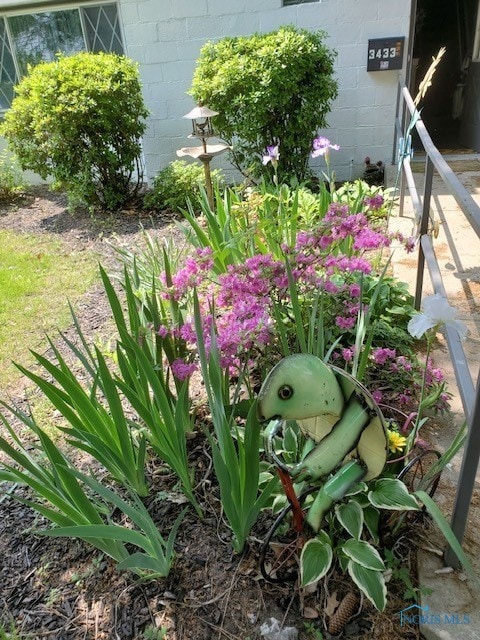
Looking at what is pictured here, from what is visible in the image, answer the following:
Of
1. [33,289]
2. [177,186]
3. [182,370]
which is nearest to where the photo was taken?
[182,370]

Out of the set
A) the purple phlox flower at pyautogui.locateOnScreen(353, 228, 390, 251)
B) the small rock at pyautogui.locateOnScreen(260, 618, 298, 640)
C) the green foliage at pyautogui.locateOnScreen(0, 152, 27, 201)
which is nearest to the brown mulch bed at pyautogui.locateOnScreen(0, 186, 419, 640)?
the small rock at pyautogui.locateOnScreen(260, 618, 298, 640)

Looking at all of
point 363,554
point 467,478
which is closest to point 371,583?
point 363,554

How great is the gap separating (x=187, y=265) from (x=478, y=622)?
4.41ft

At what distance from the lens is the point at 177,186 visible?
5.14 meters

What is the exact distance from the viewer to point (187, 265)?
1.79 m

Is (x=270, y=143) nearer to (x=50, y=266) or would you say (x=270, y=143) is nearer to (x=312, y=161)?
(x=312, y=161)

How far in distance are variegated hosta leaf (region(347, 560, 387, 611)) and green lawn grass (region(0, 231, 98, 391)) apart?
203cm

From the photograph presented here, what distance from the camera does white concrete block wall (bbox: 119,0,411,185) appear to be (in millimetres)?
5090

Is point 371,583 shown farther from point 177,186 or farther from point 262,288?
point 177,186

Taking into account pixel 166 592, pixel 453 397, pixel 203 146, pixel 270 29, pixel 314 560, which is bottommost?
pixel 166 592

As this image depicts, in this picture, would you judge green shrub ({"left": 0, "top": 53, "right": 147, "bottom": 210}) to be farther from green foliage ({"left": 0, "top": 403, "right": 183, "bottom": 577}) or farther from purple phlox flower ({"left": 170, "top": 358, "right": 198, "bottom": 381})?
green foliage ({"left": 0, "top": 403, "right": 183, "bottom": 577})

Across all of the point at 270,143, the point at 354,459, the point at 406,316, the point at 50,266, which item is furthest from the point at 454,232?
the point at 50,266

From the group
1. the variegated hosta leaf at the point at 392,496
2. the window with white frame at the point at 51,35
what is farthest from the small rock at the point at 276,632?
the window with white frame at the point at 51,35

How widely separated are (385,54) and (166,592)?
535cm
